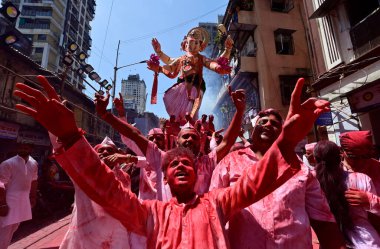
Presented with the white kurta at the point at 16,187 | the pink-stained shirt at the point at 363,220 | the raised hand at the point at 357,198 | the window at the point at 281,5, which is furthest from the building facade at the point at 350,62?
the white kurta at the point at 16,187

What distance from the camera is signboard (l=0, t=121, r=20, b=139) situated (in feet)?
36.8

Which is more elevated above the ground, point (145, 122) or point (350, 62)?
point (145, 122)

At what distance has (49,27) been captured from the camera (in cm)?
4125

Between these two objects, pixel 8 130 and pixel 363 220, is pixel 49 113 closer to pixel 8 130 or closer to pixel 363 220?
pixel 363 220

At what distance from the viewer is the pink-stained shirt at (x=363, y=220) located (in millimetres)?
1937

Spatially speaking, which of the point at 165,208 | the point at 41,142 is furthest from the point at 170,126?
the point at 41,142

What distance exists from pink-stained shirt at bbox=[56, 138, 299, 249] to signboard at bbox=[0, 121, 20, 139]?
41.1 feet

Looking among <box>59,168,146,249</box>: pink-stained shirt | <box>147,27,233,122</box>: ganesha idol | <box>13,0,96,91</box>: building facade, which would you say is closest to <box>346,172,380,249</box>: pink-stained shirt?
<box>59,168,146,249</box>: pink-stained shirt

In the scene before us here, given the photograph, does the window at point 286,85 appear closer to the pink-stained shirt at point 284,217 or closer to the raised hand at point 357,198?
the raised hand at point 357,198

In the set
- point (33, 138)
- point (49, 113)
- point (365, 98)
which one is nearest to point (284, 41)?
point (365, 98)

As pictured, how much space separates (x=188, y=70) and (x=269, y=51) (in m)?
12.0

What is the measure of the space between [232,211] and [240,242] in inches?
14.1

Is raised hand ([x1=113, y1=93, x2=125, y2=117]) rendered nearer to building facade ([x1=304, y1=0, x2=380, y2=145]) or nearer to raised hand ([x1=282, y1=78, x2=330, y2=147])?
raised hand ([x1=282, y1=78, x2=330, y2=147])

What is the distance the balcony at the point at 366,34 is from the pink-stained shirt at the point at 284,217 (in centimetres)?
762
